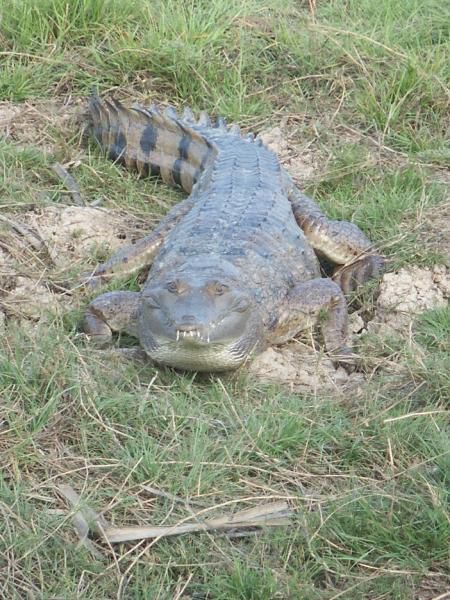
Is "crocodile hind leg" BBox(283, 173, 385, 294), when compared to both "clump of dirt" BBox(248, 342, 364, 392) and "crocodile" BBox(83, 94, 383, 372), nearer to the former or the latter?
"crocodile" BBox(83, 94, 383, 372)

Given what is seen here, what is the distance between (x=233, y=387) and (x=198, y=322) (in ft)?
1.00

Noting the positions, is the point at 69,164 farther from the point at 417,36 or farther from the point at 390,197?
the point at 417,36

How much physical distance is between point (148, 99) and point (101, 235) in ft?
4.50

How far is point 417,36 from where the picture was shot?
716 centimetres

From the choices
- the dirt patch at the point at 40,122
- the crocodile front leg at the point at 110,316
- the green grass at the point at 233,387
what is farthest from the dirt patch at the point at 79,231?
the dirt patch at the point at 40,122

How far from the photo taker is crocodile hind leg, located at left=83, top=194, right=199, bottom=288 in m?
5.77

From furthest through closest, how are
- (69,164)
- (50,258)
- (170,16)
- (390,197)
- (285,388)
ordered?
(170,16)
(69,164)
(390,197)
(50,258)
(285,388)

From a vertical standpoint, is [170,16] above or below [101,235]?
above

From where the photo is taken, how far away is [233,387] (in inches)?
192

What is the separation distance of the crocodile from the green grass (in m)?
0.13

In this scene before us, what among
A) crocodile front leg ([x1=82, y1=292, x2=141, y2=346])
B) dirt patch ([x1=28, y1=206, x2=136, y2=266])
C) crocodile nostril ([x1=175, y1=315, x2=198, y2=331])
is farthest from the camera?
dirt patch ([x1=28, y1=206, x2=136, y2=266])

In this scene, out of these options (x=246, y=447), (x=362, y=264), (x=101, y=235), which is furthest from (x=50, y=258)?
(x=246, y=447)

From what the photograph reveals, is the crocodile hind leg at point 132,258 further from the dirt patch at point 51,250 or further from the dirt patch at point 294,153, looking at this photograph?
the dirt patch at point 294,153

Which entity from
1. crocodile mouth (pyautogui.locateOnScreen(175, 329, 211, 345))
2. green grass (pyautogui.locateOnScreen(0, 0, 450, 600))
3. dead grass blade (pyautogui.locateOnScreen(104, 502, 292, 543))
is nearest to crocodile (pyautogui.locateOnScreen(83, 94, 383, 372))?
crocodile mouth (pyautogui.locateOnScreen(175, 329, 211, 345))
